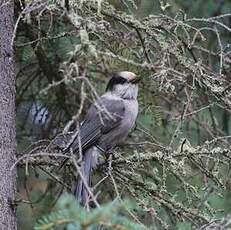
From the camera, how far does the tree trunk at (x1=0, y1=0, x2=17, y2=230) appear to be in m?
3.15

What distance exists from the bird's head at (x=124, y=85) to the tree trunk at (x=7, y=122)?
0.70m

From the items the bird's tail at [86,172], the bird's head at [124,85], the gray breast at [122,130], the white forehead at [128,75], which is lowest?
the bird's tail at [86,172]

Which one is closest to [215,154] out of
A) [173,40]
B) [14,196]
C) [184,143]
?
[184,143]

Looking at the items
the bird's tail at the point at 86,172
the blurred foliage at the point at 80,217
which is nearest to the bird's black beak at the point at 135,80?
the bird's tail at the point at 86,172

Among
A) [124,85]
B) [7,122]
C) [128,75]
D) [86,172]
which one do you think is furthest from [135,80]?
Answer: [7,122]

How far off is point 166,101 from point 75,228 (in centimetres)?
259

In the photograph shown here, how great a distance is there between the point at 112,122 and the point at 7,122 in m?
0.84

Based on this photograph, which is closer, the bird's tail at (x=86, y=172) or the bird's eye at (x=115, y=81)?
the bird's tail at (x=86, y=172)

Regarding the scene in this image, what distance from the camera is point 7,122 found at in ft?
10.7

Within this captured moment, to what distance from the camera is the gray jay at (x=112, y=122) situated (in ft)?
12.5

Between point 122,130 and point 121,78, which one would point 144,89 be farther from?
point 122,130

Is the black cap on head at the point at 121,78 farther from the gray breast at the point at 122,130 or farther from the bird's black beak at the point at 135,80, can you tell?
the gray breast at the point at 122,130

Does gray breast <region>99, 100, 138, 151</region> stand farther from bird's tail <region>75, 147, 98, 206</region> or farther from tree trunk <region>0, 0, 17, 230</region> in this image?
tree trunk <region>0, 0, 17, 230</region>

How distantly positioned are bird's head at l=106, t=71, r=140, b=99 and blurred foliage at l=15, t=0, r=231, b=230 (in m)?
0.07
